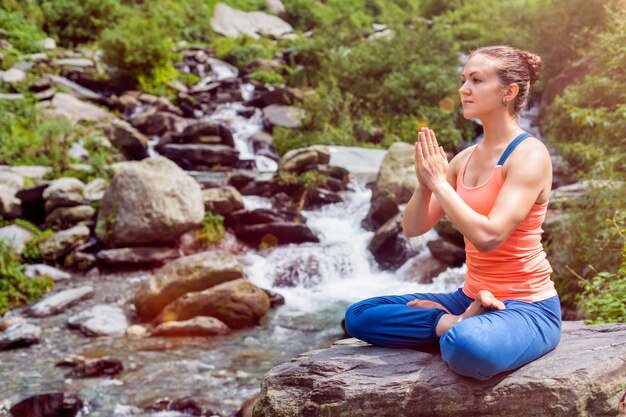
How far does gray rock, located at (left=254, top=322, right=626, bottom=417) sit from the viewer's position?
253 centimetres

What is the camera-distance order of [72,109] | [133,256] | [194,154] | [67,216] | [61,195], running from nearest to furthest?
[133,256], [67,216], [61,195], [194,154], [72,109]

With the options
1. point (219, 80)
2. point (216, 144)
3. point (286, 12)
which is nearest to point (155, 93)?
point (219, 80)

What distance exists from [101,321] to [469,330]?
658 centimetres

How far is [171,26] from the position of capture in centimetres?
2895

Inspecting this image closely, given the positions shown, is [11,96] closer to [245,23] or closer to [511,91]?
[511,91]

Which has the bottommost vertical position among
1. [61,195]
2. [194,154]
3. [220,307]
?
[194,154]

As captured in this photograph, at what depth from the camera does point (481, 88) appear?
2.70m

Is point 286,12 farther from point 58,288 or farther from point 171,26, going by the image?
point 58,288

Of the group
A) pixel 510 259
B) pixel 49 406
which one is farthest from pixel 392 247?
pixel 510 259

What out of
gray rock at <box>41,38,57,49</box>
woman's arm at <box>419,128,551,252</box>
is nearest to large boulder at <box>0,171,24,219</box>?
woman's arm at <box>419,128,551,252</box>

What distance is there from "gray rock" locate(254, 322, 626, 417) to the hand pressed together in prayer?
2.92 feet

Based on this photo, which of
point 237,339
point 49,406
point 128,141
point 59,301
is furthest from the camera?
point 128,141

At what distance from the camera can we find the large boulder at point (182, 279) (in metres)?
8.19

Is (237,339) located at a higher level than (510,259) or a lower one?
lower
